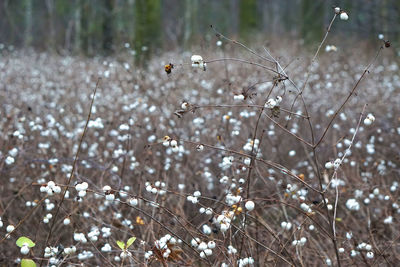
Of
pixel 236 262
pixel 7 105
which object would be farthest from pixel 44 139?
pixel 236 262

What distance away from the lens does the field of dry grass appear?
2.26 metres

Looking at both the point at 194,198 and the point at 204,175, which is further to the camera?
the point at 204,175

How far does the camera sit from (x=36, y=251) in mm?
3146

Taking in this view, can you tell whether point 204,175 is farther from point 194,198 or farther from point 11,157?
point 194,198

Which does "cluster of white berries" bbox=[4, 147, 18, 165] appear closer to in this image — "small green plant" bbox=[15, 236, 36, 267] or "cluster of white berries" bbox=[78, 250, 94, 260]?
"cluster of white berries" bbox=[78, 250, 94, 260]

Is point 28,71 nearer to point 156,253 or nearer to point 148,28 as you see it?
point 148,28

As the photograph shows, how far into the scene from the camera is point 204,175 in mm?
4078

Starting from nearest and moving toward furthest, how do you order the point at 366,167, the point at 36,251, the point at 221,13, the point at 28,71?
1. the point at 36,251
2. the point at 366,167
3. the point at 28,71
4. the point at 221,13

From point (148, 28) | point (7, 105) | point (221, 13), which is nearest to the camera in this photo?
point (7, 105)

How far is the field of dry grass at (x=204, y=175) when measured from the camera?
2258 millimetres

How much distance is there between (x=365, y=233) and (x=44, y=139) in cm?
319

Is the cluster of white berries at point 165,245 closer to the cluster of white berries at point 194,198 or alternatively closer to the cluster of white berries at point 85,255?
the cluster of white berries at point 194,198

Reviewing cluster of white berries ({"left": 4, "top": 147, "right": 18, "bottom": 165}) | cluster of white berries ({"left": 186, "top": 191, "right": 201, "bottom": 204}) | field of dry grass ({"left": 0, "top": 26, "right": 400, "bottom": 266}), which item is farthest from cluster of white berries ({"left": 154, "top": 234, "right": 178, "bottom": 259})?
cluster of white berries ({"left": 4, "top": 147, "right": 18, "bottom": 165})

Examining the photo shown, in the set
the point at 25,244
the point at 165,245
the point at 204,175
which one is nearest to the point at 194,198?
the point at 165,245
